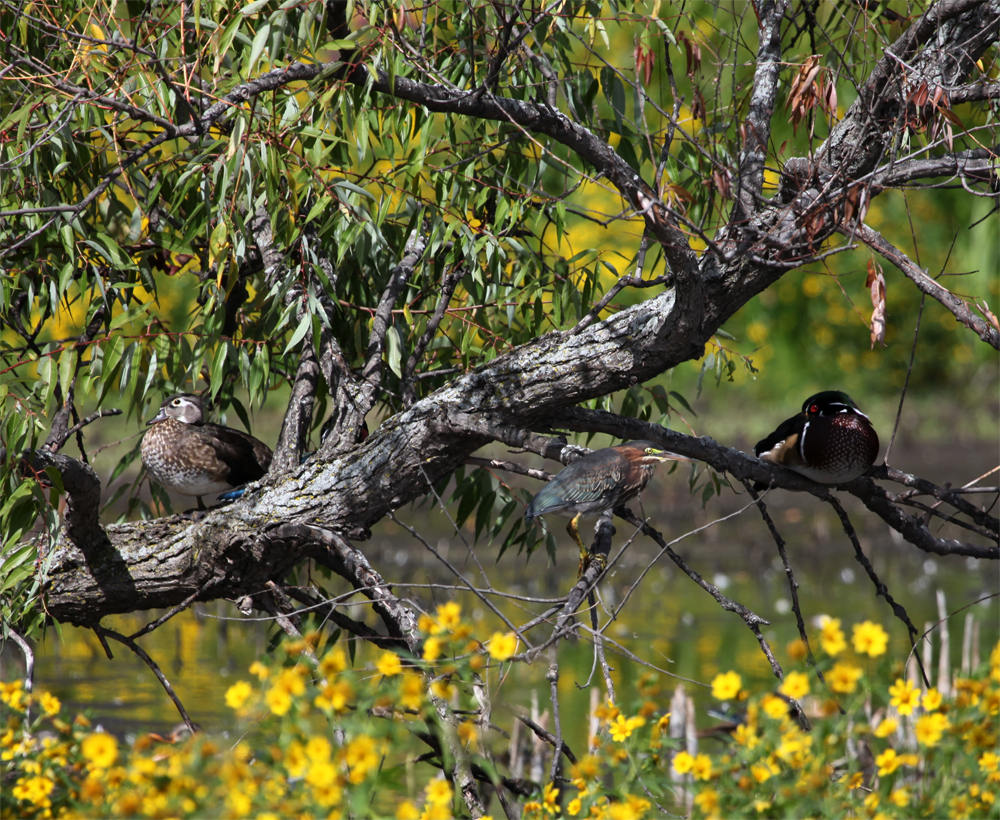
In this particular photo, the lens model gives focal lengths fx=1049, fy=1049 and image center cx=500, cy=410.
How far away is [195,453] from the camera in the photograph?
3.71 m

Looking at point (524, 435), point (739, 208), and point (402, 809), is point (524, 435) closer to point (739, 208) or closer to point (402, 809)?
point (739, 208)

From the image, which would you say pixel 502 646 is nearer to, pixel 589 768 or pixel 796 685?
pixel 589 768

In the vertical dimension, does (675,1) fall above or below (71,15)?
above

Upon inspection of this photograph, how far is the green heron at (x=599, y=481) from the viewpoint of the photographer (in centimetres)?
308

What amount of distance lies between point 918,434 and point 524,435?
33.8 ft

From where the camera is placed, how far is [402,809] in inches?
66.3

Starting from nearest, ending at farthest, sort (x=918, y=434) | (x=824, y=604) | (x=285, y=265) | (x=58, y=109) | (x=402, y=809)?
(x=402, y=809) → (x=58, y=109) → (x=285, y=265) → (x=824, y=604) → (x=918, y=434)

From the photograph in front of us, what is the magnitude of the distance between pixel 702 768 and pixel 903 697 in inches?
15.6

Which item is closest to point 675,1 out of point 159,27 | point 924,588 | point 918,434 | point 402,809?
point 159,27

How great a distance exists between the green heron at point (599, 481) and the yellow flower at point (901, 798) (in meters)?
1.34

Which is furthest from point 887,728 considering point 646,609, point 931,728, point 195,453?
point 646,609

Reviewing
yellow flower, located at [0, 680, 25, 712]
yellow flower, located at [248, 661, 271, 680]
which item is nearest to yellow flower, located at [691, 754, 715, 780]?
yellow flower, located at [248, 661, 271, 680]

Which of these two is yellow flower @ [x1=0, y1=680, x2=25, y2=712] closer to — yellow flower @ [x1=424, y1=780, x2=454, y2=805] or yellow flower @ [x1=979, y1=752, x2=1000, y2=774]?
yellow flower @ [x1=424, y1=780, x2=454, y2=805]

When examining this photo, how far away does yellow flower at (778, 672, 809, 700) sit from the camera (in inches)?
70.7
